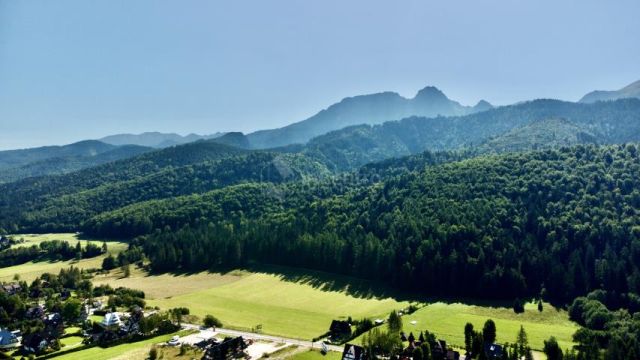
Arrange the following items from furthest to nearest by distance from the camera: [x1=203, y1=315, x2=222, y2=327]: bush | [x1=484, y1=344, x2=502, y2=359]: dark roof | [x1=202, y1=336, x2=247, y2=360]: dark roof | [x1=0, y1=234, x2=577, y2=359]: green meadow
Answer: [x1=203, y1=315, x2=222, y2=327]: bush
[x1=0, y1=234, x2=577, y2=359]: green meadow
[x1=202, y1=336, x2=247, y2=360]: dark roof
[x1=484, y1=344, x2=502, y2=359]: dark roof

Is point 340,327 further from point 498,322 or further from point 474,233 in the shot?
point 474,233

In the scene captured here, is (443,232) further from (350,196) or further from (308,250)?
(350,196)

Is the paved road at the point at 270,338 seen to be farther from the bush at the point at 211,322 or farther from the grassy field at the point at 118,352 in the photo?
the grassy field at the point at 118,352

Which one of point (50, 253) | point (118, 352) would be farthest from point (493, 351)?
point (50, 253)

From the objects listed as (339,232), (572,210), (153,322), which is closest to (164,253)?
(339,232)

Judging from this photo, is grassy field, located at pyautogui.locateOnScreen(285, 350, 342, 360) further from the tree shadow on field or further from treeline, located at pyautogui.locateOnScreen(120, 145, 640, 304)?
treeline, located at pyautogui.locateOnScreen(120, 145, 640, 304)

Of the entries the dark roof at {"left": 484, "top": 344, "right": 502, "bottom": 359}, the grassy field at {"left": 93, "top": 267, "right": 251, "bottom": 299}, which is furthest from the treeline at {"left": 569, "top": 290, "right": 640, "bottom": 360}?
the grassy field at {"left": 93, "top": 267, "right": 251, "bottom": 299}
